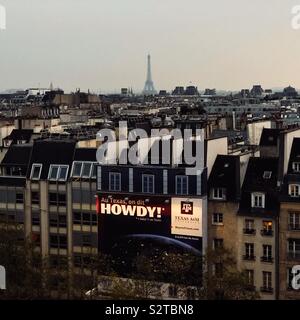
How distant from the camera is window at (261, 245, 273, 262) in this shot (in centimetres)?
4388

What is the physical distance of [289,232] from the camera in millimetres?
43250

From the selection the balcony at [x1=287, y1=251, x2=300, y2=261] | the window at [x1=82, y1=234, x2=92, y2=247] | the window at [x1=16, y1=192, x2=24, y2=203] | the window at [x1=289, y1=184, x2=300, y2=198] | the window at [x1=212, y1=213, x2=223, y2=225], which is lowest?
the window at [x1=82, y1=234, x2=92, y2=247]

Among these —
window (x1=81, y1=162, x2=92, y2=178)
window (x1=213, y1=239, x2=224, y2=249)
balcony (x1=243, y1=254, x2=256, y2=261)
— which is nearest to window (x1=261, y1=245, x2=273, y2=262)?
balcony (x1=243, y1=254, x2=256, y2=261)

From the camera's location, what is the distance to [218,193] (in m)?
46.0

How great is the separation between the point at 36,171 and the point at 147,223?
10.8 metres

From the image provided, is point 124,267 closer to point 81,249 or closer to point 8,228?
point 81,249

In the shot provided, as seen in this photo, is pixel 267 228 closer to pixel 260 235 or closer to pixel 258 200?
pixel 260 235

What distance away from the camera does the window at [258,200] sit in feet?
147

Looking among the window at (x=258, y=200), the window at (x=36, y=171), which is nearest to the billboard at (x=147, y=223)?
the window at (x=258, y=200)

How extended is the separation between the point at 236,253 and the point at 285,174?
614 centimetres

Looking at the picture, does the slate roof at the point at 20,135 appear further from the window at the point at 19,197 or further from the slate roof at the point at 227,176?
the slate roof at the point at 227,176

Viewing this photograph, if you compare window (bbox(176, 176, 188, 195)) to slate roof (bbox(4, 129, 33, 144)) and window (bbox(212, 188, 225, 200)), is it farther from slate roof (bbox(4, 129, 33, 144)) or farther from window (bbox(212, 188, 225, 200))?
slate roof (bbox(4, 129, 33, 144))

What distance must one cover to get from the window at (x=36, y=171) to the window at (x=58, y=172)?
1037mm

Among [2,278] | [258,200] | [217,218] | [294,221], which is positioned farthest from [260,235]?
[2,278]
